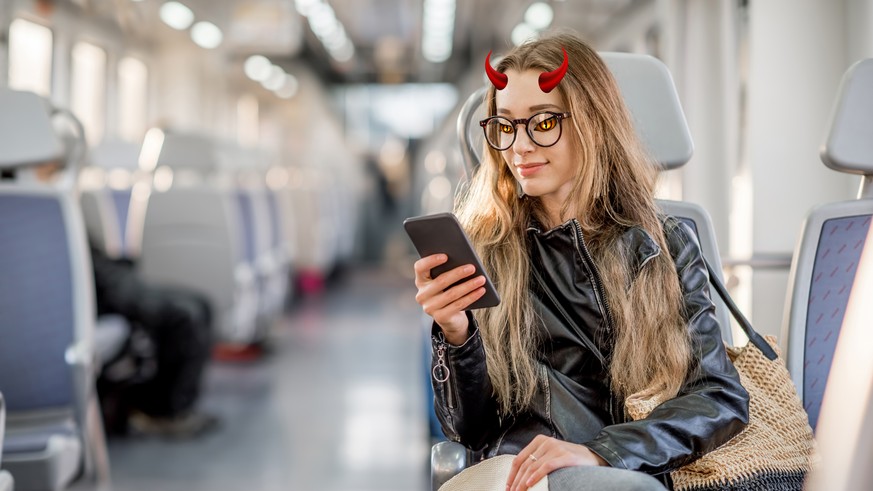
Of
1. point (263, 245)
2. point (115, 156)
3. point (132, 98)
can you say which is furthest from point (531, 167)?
point (132, 98)

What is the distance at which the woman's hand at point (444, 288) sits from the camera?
131 centimetres

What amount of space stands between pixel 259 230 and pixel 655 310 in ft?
16.4

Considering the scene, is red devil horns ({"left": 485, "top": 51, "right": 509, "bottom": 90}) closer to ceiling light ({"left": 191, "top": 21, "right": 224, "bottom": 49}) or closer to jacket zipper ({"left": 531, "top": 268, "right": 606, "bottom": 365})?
jacket zipper ({"left": 531, "top": 268, "right": 606, "bottom": 365})

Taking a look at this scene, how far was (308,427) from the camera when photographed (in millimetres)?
4566

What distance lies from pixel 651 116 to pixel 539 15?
7650mm

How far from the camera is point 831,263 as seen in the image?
1.96m

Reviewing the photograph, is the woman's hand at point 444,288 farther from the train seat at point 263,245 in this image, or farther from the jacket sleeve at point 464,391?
the train seat at point 263,245

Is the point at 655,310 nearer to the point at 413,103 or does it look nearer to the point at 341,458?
the point at 341,458

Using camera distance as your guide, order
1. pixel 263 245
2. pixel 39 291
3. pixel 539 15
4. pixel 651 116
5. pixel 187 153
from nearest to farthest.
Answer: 1. pixel 651 116
2. pixel 39 291
3. pixel 187 153
4. pixel 263 245
5. pixel 539 15

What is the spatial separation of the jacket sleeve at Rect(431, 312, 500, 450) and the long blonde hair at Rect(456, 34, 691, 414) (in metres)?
0.05

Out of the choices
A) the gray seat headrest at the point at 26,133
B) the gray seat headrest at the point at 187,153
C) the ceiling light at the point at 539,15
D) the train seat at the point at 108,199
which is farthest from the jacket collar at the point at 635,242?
the ceiling light at the point at 539,15

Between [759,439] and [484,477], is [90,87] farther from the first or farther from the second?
[759,439]

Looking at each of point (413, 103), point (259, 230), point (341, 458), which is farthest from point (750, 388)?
point (413, 103)

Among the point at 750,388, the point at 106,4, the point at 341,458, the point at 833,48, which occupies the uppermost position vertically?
the point at 106,4
